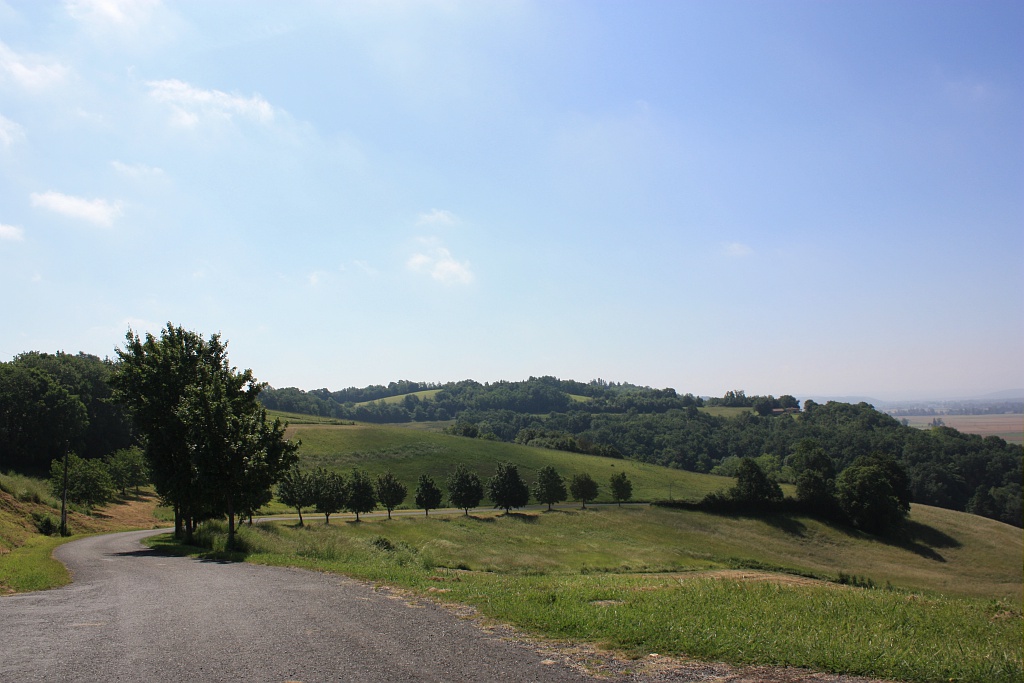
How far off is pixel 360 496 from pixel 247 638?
5858cm

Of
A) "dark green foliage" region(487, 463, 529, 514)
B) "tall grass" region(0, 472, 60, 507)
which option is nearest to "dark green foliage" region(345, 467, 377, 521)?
"dark green foliage" region(487, 463, 529, 514)

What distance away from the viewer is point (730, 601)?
13.6m

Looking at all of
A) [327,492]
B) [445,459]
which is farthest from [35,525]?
[445,459]

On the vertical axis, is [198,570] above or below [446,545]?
above

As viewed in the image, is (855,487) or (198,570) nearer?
(198,570)

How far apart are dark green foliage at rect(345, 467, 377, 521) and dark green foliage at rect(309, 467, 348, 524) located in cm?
65

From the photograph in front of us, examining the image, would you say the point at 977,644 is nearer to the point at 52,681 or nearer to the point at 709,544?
the point at 52,681

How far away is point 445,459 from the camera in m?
107

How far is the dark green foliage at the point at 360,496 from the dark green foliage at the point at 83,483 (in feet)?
78.3

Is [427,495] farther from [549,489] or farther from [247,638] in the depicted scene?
[247,638]

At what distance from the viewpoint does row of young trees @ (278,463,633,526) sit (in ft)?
202

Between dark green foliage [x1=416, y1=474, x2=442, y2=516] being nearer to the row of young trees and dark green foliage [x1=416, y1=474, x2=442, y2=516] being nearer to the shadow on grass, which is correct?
the row of young trees

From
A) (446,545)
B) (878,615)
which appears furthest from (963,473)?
(878,615)

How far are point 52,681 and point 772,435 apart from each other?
214608 millimetres
